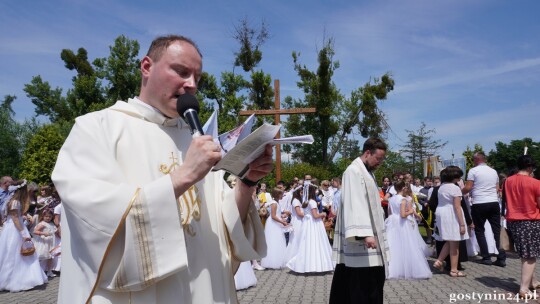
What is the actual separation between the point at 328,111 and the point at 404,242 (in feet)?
72.6

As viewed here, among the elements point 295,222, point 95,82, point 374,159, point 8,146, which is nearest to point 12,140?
point 8,146

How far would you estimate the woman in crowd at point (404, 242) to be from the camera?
8.62m

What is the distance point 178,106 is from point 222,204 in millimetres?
612

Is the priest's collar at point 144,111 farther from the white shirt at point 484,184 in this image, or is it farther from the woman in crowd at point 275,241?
the white shirt at point 484,184

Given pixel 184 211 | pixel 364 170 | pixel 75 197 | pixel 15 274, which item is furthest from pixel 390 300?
pixel 15 274

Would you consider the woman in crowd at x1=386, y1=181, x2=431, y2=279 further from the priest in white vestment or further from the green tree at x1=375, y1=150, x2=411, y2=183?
the green tree at x1=375, y1=150, x2=411, y2=183

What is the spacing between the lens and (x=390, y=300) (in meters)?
6.90

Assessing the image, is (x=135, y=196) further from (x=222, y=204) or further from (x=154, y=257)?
(x=222, y=204)

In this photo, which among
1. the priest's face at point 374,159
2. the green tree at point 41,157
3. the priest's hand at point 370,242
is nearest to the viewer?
the priest's hand at point 370,242

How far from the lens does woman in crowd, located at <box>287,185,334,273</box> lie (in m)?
9.41

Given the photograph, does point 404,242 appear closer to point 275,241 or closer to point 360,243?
point 275,241

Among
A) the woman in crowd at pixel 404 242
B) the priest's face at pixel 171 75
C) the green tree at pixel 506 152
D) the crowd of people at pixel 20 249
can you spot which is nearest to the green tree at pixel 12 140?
the crowd of people at pixel 20 249

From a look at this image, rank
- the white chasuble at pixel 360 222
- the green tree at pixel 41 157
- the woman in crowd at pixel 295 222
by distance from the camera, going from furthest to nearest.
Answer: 1. the green tree at pixel 41 157
2. the woman in crowd at pixel 295 222
3. the white chasuble at pixel 360 222

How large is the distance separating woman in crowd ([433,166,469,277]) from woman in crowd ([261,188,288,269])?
3472 mm
